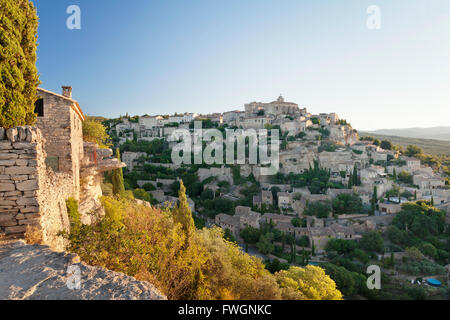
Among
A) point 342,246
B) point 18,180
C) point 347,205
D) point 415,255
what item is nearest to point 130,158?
point 347,205

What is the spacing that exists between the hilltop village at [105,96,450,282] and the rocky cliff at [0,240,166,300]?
18.9 meters

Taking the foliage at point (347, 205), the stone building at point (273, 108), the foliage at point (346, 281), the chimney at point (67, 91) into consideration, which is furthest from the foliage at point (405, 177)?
the chimney at point (67, 91)

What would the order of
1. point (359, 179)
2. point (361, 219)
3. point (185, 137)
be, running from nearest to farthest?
1. point (361, 219)
2. point (359, 179)
3. point (185, 137)

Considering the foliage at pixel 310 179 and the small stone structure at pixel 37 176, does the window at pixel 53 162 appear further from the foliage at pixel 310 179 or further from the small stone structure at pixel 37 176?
the foliage at pixel 310 179

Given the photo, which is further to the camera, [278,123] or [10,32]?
[278,123]

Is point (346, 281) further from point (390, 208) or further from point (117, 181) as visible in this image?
point (117, 181)

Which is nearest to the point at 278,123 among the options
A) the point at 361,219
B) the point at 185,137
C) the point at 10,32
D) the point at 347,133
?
the point at 347,133

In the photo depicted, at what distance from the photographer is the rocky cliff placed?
2830 millimetres

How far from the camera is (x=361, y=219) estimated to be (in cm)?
3066

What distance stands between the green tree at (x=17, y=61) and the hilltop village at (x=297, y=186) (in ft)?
59.0

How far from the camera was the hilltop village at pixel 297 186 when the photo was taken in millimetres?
27328
